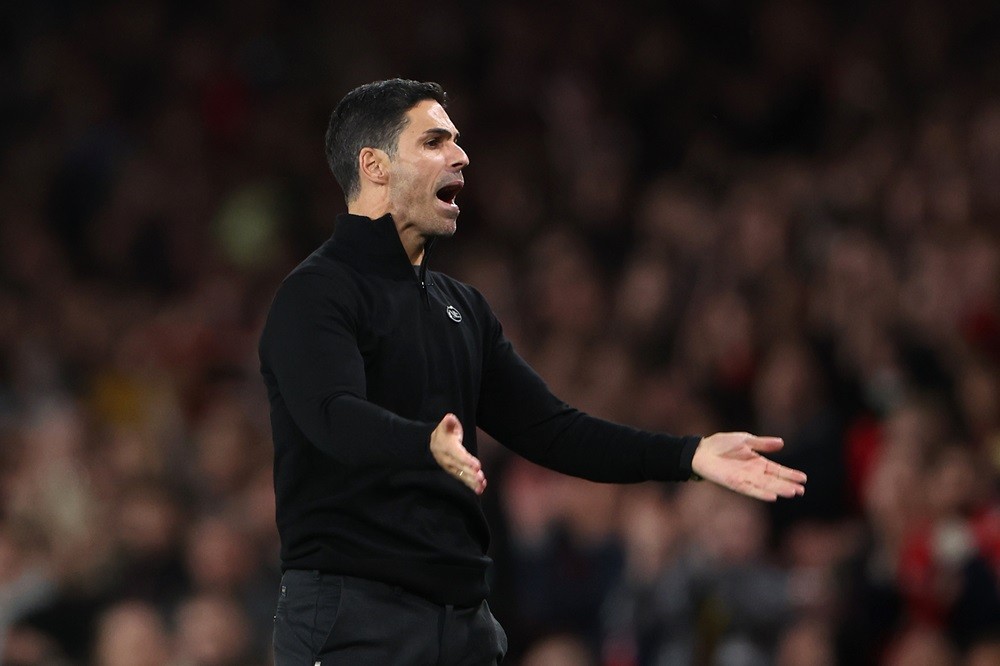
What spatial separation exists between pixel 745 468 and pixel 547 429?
0.47 m

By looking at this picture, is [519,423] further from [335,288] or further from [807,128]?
[807,128]

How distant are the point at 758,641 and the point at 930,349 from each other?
1341mm

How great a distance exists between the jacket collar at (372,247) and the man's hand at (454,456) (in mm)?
624

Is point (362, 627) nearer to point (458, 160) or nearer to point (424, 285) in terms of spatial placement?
point (424, 285)

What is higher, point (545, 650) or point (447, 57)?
point (447, 57)

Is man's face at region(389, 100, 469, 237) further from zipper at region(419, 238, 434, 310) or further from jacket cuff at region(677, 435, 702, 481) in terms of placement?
jacket cuff at region(677, 435, 702, 481)

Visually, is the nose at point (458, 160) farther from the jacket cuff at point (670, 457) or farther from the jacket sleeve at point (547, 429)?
the jacket cuff at point (670, 457)

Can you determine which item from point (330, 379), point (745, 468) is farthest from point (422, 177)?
point (745, 468)

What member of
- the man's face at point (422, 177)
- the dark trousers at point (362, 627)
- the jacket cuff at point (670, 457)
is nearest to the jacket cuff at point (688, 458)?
the jacket cuff at point (670, 457)

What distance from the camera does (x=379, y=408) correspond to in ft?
9.41

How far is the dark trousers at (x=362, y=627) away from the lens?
3.10 metres

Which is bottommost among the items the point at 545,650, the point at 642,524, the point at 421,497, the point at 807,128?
the point at 545,650

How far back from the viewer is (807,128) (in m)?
8.35

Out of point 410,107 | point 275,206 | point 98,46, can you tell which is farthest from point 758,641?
point 98,46
